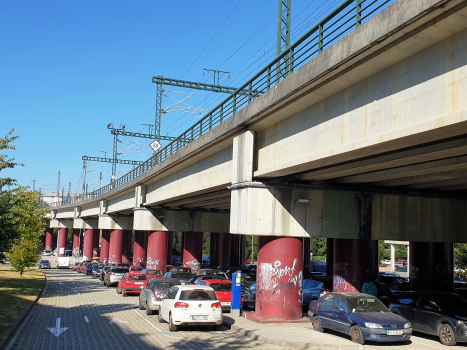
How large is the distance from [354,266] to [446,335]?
5.46 meters

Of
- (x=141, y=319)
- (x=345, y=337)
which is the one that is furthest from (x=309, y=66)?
(x=141, y=319)

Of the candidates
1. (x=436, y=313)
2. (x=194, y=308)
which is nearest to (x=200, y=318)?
(x=194, y=308)

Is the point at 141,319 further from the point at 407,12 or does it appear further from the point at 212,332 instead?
the point at 407,12

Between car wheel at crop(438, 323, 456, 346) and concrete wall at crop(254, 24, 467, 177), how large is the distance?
229 inches

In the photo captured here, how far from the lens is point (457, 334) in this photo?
13031 millimetres

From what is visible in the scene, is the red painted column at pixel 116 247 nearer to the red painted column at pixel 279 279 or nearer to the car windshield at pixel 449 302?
the red painted column at pixel 279 279

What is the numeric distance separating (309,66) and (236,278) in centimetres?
870

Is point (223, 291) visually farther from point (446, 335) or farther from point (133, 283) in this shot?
point (133, 283)

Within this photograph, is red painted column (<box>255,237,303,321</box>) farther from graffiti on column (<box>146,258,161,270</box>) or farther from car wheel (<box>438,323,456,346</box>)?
graffiti on column (<box>146,258,161,270</box>)

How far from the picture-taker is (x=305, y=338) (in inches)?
526

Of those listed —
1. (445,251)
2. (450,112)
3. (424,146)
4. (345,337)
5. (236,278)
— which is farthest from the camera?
(445,251)

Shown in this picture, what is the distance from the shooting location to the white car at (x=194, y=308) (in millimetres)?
14828

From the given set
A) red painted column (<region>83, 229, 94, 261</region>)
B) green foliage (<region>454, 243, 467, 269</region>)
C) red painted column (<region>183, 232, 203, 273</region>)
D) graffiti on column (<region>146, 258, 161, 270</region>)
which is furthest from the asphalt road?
red painted column (<region>83, 229, 94, 261</region>)

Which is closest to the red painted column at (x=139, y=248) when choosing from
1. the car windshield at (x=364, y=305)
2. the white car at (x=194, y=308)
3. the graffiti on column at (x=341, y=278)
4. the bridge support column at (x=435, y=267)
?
the bridge support column at (x=435, y=267)
